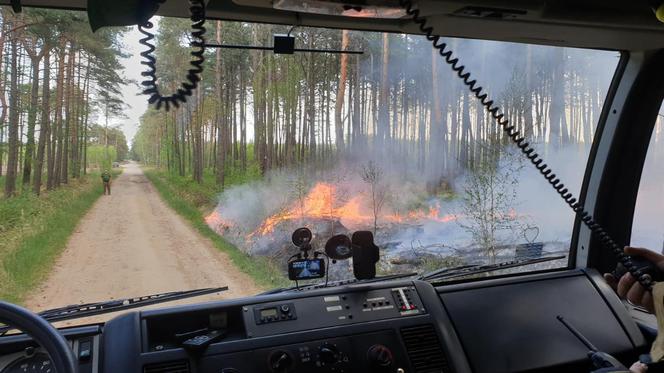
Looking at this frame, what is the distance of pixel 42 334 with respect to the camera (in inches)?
54.7

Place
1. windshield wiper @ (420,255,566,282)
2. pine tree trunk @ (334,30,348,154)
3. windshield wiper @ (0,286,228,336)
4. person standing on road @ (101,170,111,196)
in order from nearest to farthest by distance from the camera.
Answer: windshield wiper @ (0,286,228,336)
person standing on road @ (101,170,111,196)
pine tree trunk @ (334,30,348,154)
windshield wiper @ (420,255,566,282)

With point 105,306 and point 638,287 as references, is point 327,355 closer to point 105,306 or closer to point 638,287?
point 105,306

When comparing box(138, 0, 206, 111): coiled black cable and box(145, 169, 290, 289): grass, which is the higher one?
box(138, 0, 206, 111): coiled black cable

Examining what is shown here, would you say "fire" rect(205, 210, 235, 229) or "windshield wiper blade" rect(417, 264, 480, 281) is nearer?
"fire" rect(205, 210, 235, 229)

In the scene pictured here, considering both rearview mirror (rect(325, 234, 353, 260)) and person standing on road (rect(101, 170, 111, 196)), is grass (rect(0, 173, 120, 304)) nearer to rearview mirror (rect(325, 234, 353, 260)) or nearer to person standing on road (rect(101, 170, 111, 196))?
person standing on road (rect(101, 170, 111, 196))

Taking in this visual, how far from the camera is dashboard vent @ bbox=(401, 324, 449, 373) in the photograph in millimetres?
2262

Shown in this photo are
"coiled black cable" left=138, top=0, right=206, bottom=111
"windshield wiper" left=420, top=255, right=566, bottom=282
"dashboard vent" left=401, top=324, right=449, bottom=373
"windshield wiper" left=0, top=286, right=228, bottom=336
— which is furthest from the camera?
"windshield wiper" left=420, top=255, right=566, bottom=282

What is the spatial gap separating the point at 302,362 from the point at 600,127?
227 cm

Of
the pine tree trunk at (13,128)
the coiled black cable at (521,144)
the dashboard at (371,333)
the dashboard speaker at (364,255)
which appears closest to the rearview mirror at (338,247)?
the dashboard speaker at (364,255)

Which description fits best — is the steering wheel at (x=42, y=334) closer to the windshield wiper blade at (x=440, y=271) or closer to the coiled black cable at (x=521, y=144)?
the coiled black cable at (x=521, y=144)

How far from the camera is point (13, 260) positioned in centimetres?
203

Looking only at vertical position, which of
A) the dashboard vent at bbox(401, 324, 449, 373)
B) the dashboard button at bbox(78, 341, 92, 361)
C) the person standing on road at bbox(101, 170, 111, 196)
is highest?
the person standing on road at bbox(101, 170, 111, 196)

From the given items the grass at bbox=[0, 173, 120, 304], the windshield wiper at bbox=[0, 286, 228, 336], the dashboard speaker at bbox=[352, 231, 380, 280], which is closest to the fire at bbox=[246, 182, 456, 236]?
the dashboard speaker at bbox=[352, 231, 380, 280]

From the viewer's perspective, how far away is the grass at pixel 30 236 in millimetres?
2016
